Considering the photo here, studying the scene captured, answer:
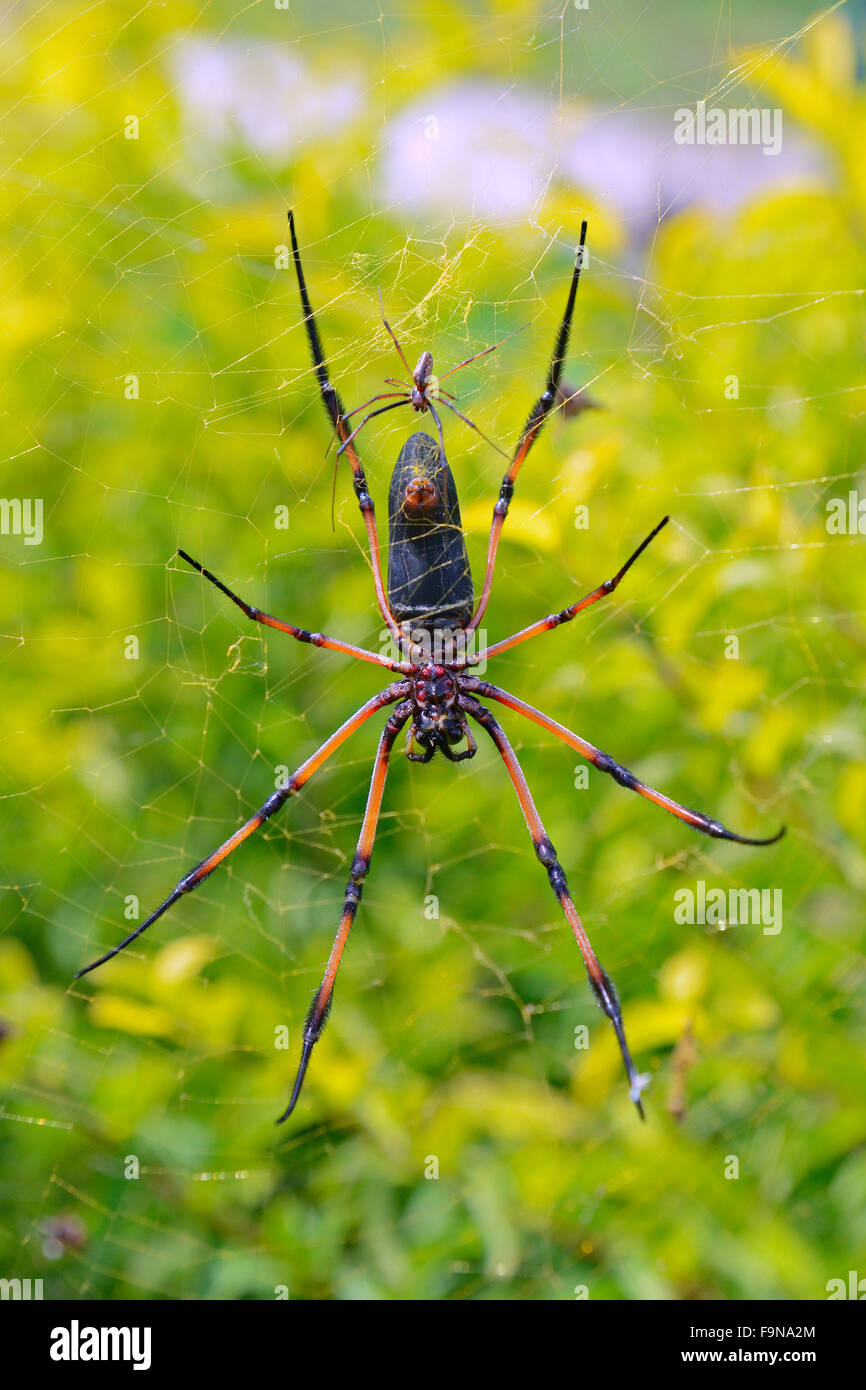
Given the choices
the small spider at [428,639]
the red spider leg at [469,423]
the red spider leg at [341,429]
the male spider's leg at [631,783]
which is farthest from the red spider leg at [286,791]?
the red spider leg at [469,423]

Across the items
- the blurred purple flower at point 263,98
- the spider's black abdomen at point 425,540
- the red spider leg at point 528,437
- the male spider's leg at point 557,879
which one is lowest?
the male spider's leg at point 557,879

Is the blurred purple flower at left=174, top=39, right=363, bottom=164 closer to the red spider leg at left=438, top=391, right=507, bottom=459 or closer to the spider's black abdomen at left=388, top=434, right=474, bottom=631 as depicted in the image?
the red spider leg at left=438, top=391, right=507, bottom=459

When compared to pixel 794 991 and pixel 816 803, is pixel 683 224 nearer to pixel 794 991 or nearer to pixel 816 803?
pixel 816 803

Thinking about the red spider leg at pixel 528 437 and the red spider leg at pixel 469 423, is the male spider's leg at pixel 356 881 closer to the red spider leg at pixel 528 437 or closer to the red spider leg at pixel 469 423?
the red spider leg at pixel 528 437

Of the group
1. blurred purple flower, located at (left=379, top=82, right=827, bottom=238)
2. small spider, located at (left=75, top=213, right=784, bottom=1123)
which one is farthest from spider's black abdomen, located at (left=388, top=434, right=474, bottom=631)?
blurred purple flower, located at (left=379, top=82, right=827, bottom=238)

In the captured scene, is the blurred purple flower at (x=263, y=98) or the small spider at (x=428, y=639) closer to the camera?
the small spider at (x=428, y=639)

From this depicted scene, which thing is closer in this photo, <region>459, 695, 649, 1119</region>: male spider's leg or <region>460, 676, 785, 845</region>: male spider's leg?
<region>459, 695, 649, 1119</region>: male spider's leg
